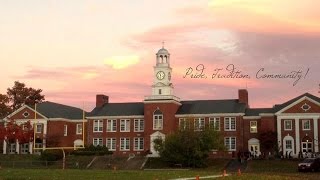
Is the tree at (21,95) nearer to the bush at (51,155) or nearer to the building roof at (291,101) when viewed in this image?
the bush at (51,155)

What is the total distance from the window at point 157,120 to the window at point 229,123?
9.14m

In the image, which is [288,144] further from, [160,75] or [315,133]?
[160,75]

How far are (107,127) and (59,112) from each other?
929cm

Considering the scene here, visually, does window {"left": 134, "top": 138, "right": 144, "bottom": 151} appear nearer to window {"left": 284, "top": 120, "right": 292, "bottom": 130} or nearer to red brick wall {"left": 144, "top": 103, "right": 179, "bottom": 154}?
red brick wall {"left": 144, "top": 103, "right": 179, "bottom": 154}

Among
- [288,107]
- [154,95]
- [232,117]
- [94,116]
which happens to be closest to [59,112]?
[94,116]

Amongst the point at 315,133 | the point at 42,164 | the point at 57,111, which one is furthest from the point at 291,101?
the point at 57,111

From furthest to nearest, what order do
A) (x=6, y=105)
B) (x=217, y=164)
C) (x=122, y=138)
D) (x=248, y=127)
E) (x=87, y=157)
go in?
(x=6, y=105), (x=122, y=138), (x=248, y=127), (x=87, y=157), (x=217, y=164)

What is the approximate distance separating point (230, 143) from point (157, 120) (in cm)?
1077

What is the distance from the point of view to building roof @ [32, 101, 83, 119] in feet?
287

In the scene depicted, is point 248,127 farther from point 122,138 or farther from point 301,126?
point 122,138

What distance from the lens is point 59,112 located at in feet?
294

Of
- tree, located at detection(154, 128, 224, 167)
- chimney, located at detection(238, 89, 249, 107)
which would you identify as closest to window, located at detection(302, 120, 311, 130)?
chimney, located at detection(238, 89, 249, 107)

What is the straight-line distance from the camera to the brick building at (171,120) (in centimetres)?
7425

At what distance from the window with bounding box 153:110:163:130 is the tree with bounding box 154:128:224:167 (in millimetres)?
13062
